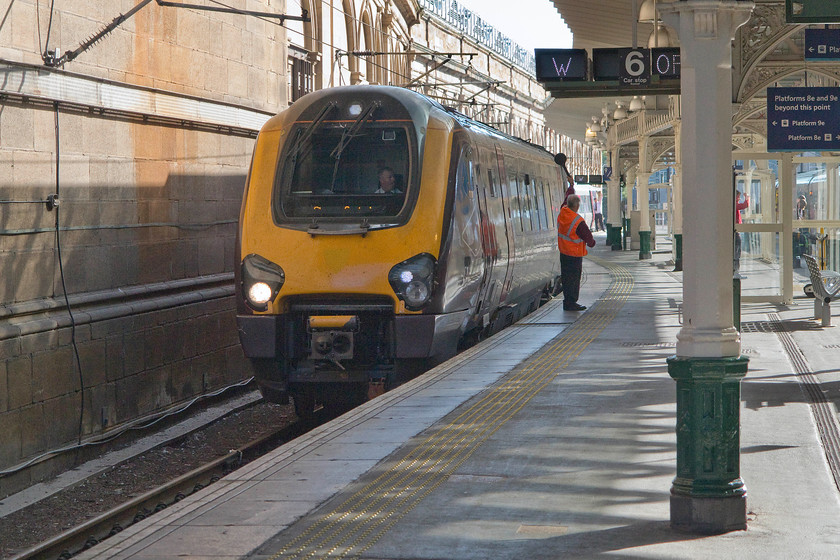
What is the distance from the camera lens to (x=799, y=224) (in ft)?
56.4

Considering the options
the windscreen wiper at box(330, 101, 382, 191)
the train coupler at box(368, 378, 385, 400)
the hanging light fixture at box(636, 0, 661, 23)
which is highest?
the hanging light fixture at box(636, 0, 661, 23)

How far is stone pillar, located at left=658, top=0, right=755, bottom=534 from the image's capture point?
5270mm

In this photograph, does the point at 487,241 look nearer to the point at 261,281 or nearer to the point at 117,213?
the point at 261,281

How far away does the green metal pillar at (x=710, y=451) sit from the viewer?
5.24 metres

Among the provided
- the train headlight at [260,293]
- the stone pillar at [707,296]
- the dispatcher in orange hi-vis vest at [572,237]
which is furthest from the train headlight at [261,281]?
the dispatcher in orange hi-vis vest at [572,237]

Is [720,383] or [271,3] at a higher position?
[271,3]

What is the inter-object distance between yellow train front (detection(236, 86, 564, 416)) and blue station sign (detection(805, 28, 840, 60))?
14.6ft

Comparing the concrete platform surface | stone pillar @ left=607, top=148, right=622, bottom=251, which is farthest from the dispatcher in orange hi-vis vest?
stone pillar @ left=607, top=148, right=622, bottom=251

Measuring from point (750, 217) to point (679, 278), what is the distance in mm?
3844

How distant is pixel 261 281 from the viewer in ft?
33.1

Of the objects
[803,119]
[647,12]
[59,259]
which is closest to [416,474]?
[59,259]

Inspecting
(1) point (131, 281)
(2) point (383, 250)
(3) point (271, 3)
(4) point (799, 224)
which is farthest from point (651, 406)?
(3) point (271, 3)

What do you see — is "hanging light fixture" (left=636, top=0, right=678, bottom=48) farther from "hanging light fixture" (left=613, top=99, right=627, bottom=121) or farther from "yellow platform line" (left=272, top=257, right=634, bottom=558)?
"hanging light fixture" (left=613, top=99, right=627, bottom=121)

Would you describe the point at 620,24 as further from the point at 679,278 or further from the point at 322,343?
the point at 322,343
